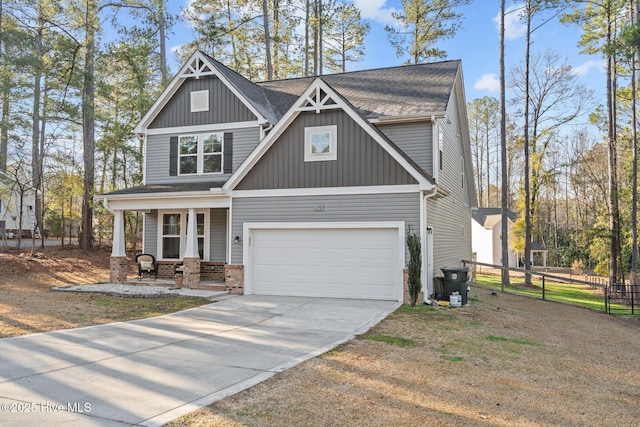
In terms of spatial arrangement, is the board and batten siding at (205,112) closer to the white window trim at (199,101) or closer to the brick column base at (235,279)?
the white window trim at (199,101)

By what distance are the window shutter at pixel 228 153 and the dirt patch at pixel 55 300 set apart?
17.1 ft

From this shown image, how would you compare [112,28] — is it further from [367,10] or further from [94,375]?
[94,375]

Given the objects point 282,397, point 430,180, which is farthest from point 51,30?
point 282,397

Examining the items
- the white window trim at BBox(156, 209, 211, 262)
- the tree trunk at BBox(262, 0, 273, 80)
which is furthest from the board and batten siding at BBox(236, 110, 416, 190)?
the tree trunk at BBox(262, 0, 273, 80)

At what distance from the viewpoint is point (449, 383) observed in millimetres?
5488

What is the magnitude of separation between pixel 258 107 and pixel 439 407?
509 inches

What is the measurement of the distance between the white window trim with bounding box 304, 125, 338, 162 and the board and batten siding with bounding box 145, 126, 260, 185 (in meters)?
3.35

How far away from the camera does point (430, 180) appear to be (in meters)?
11.5

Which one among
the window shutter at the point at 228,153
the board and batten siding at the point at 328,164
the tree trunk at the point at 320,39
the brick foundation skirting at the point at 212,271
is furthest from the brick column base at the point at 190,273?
the tree trunk at the point at 320,39

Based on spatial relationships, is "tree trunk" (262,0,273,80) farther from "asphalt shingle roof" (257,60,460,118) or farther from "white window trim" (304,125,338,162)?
"white window trim" (304,125,338,162)

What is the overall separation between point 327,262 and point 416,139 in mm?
4954

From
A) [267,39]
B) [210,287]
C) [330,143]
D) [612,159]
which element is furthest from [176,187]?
[612,159]

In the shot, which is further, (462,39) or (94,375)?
(462,39)

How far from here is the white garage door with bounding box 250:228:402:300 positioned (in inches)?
478
